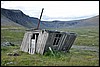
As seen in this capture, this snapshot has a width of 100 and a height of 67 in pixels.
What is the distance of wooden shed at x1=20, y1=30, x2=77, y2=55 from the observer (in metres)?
31.0

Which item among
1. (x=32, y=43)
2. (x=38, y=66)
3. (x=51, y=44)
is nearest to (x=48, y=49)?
(x=51, y=44)

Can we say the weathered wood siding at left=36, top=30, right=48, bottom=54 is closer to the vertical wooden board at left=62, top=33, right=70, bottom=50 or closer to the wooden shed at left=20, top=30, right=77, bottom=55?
the wooden shed at left=20, top=30, right=77, bottom=55

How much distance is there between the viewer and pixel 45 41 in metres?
30.9

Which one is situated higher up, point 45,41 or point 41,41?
point 45,41

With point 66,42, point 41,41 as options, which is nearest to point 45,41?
point 41,41

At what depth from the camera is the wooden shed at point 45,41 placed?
30969 millimetres

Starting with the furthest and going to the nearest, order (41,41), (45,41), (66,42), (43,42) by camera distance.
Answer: (66,42)
(41,41)
(43,42)
(45,41)

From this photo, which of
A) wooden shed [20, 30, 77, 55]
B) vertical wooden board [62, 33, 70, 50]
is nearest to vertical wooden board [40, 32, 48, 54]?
wooden shed [20, 30, 77, 55]

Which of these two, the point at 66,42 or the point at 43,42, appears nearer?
the point at 43,42

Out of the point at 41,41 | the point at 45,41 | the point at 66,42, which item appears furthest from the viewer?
the point at 66,42

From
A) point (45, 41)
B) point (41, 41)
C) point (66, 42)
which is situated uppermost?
point (45, 41)

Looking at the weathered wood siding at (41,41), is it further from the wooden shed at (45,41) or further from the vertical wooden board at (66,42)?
the vertical wooden board at (66,42)

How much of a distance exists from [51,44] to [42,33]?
5.59 feet

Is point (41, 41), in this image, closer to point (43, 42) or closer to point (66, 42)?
point (43, 42)
